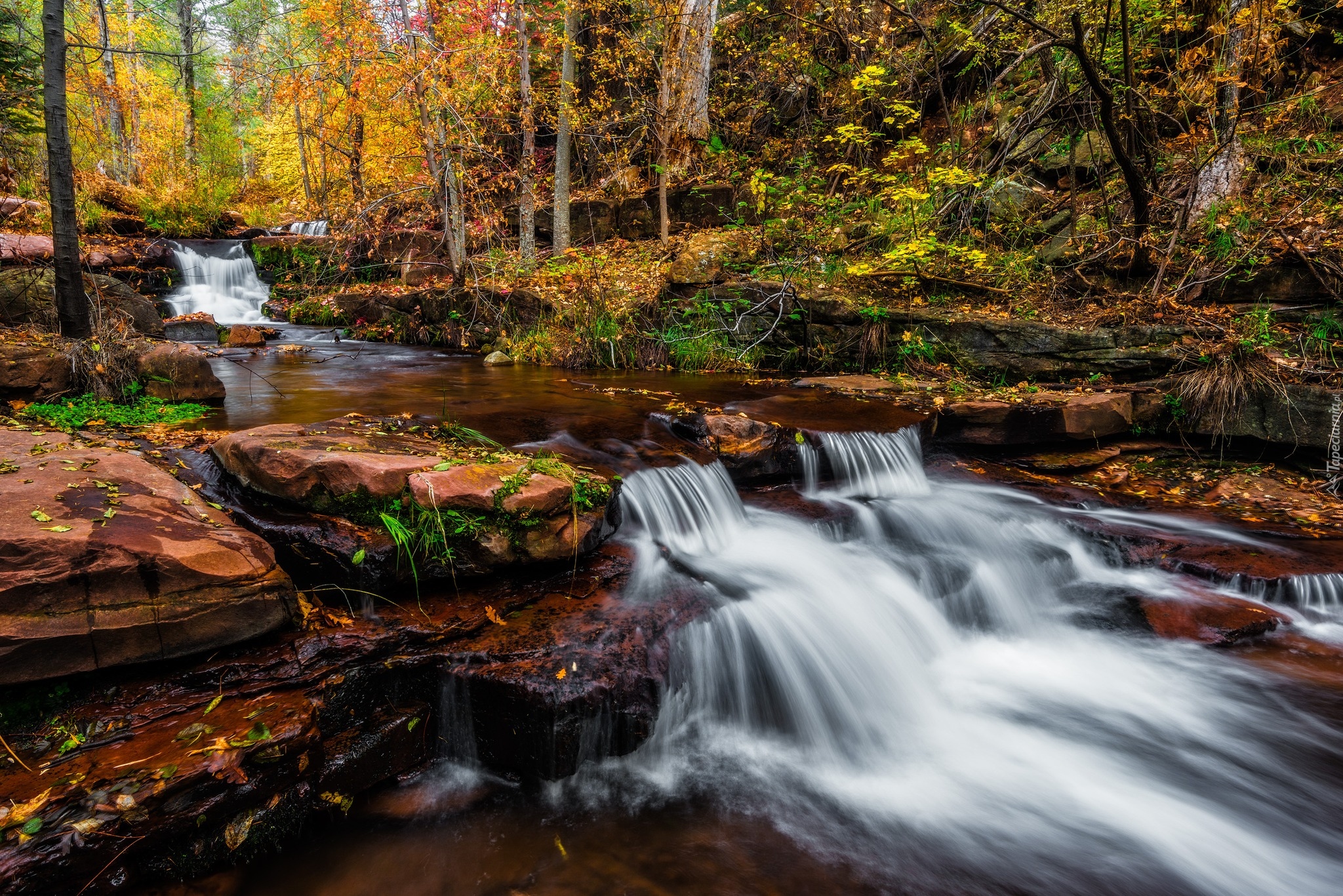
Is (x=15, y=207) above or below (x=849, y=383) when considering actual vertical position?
above

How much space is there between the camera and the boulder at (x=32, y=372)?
191 inches

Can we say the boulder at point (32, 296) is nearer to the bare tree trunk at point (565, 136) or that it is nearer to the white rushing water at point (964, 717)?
the white rushing water at point (964, 717)

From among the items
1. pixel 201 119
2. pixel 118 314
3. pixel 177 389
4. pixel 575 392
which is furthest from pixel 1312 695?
pixel 201 119

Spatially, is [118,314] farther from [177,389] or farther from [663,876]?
[663,876]

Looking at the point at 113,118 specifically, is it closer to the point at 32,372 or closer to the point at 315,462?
the point at 32,372

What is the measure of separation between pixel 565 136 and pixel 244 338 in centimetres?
659

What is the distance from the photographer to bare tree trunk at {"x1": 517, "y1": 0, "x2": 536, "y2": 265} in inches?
415

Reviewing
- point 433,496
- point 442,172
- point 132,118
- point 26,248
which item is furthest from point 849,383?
point 132,118

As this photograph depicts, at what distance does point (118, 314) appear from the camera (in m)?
6.60

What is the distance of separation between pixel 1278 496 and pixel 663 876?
20.5ft

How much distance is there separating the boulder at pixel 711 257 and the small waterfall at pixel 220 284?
365 inches

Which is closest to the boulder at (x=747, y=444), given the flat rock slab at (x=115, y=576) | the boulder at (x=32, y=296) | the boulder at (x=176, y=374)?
the flat rock slab at (x=115, y=576)

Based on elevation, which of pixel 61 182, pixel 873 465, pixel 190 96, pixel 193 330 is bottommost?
pixel 873 465

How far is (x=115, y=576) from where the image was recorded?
95.6 inches
